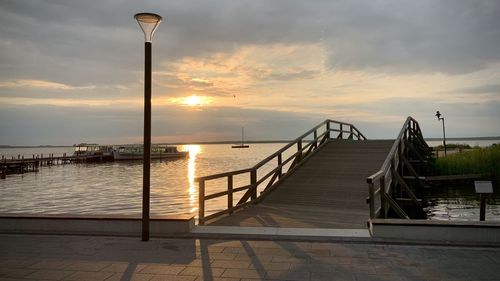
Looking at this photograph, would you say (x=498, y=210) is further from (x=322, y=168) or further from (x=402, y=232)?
(x=402, y=232)

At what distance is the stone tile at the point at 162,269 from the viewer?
4.62 meters

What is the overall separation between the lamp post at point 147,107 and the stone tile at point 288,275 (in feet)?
7.90

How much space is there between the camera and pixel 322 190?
10930 millimetres

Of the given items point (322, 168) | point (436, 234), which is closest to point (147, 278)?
point (436, 234)

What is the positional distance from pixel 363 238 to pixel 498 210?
1298cm

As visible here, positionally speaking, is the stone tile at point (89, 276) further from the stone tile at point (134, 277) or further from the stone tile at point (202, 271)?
the stone tile at point (202, 271)

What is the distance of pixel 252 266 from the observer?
480 centimetres

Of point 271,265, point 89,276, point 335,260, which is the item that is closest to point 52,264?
point 89,276

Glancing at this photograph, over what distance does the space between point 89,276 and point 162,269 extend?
801mm

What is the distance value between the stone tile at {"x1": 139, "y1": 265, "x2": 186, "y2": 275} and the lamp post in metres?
1.37

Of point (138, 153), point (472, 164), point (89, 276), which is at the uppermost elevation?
point (472, 164)

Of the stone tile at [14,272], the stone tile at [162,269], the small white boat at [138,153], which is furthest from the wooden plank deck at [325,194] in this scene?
the small white boat at [138,153]

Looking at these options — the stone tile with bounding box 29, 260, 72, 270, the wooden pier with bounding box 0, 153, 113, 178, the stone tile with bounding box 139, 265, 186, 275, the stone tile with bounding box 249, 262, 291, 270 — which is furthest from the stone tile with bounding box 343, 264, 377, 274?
the wooden pier with bounding box 0, 153, 113, 178

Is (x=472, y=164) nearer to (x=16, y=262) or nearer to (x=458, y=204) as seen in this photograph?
(x=458, y=204)
